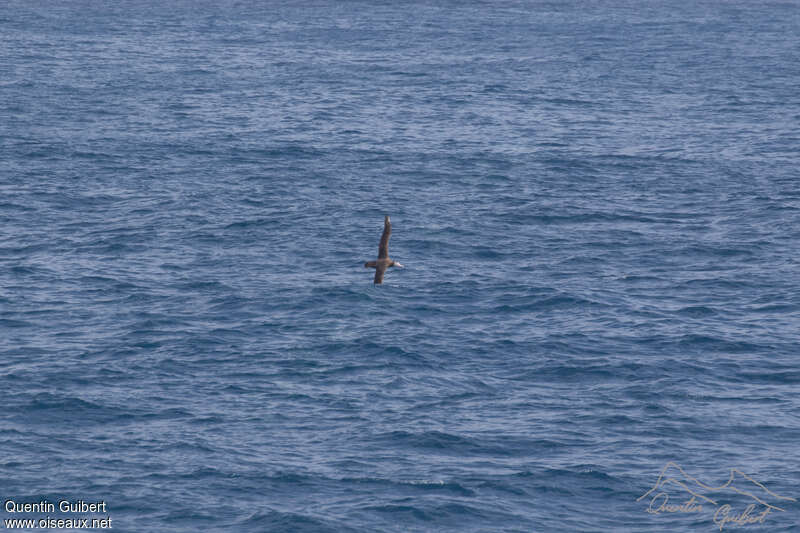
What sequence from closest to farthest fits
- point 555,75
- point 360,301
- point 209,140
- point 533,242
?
point 360,301
point 533,242
point 209,140
point 555,75

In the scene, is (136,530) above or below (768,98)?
below

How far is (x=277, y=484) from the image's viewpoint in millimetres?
62781

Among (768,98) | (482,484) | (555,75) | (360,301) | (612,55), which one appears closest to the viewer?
(482,484)

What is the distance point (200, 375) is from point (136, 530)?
54.9ft

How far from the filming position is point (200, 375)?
7431 cm

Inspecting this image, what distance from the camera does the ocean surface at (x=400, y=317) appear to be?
2466 inches

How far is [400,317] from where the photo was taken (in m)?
83.9

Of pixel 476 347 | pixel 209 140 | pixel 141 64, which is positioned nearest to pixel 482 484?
pixel 476 347

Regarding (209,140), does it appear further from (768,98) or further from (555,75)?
(768,98)

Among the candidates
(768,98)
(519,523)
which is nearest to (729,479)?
(519,523)

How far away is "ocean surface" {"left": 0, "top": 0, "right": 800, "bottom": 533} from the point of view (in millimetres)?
62625

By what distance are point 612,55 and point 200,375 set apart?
133 m

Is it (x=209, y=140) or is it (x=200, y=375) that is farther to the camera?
(x=209, y=140)

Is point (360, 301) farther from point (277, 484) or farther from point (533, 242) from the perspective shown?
point (277, 484)
